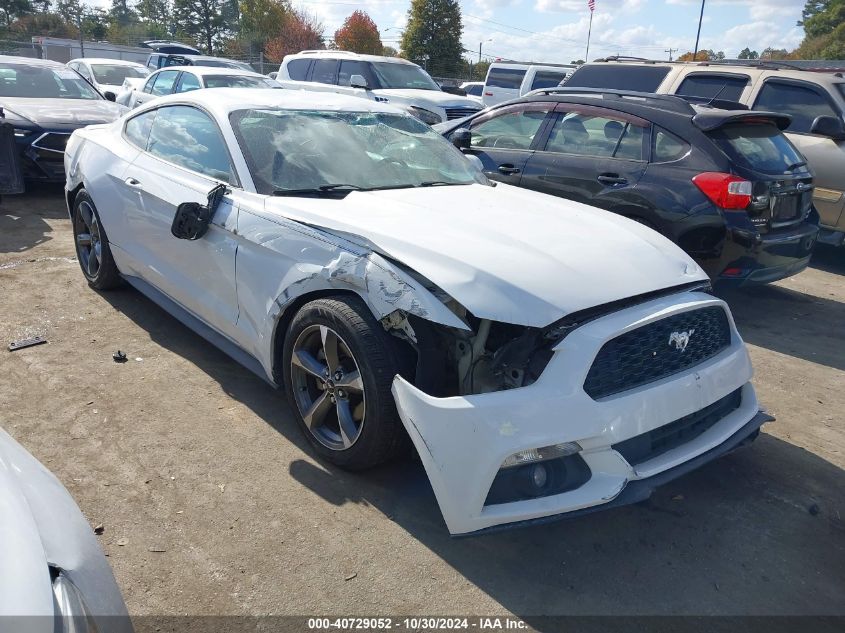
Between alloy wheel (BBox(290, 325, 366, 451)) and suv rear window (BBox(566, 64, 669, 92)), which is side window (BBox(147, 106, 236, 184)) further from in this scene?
suv rear window (BBox(566, 64, 669, 92))

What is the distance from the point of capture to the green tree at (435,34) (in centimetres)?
4631

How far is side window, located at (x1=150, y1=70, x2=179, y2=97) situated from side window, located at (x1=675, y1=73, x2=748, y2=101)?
781 cm

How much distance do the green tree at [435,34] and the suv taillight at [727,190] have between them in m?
43.6

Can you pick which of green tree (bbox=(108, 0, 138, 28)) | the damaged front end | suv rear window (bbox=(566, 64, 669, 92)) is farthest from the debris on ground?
green tree (bbox=(108, 0, 138, 28))

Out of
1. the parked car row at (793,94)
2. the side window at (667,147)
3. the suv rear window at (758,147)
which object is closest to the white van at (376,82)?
the parked car row at (793,94)

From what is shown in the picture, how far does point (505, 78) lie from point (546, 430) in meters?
17.7

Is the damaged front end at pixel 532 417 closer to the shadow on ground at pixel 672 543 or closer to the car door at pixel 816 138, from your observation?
the shadow on ground at pixel 672 543

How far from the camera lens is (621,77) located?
882 centimetres

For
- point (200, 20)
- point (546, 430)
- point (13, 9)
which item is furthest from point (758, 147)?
point (200, 20)

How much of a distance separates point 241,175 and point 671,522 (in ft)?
9.00

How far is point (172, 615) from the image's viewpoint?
7.76 feet

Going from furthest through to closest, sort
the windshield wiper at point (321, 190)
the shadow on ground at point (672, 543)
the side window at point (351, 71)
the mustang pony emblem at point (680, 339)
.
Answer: the side window at point (351, 71) < the windshield wiper at point (321, 190) < the mustang pony emblem at point (680, 339) < the shadow on ground at point (672, 543)

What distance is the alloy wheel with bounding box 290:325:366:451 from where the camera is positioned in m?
3.01

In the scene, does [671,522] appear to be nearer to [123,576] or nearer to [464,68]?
[123,576]
